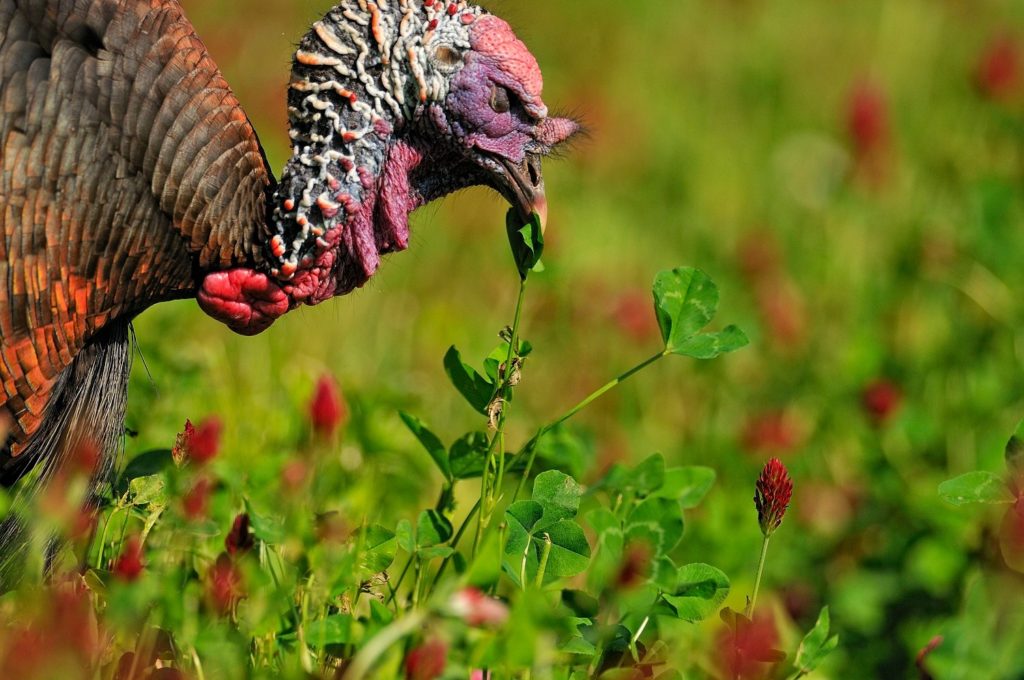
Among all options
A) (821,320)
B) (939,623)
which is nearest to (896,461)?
(939,623)

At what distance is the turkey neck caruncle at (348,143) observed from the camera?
2857 millimetres

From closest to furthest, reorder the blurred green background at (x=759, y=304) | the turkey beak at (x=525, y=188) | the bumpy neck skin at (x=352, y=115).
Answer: the bumpy neck skin at (x=352, y=115) < the turkey beak at (x=525, y=188) < the blurred green background at (x=759, y=304)

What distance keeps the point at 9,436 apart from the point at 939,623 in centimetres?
215

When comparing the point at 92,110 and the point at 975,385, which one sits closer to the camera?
the point at 92,110

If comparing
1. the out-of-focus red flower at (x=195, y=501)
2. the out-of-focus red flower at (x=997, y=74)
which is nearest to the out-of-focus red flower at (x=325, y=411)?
the out-of-focus red flower at (x=195, y=501)

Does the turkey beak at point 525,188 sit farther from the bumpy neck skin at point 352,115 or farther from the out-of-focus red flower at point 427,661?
the out-of-focus red flower at point 427,661

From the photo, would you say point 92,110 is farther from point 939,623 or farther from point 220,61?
point 220,61

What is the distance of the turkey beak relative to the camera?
297 centimetres

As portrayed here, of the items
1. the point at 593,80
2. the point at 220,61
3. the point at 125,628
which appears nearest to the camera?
the point at 125,628

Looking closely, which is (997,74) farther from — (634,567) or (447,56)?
(634,567)

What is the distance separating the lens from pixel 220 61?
6875 millimetres

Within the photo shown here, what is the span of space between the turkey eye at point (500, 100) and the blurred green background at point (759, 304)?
49 cm

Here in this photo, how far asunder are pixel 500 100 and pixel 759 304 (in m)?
2.69

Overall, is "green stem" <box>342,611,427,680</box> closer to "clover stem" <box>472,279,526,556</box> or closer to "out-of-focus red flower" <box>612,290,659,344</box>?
"clover stem" <box>472,279,526,556</box>
